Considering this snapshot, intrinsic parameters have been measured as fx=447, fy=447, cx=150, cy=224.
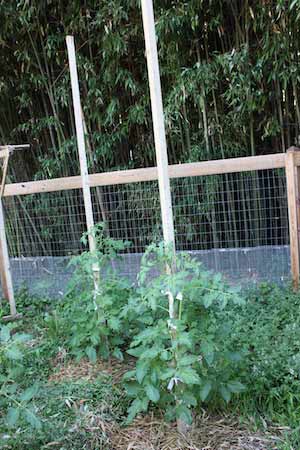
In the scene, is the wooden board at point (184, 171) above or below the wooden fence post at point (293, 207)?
above

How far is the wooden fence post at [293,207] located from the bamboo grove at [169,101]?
0.37 metres

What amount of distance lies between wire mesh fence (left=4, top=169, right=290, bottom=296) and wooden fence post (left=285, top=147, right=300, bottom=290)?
0.72 feet

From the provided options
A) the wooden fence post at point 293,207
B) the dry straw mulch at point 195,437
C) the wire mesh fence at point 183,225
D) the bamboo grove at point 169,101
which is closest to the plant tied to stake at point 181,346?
the dry straw mulch at point 195,437

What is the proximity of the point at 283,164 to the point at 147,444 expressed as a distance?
2519 millimetres

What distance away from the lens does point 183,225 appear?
453 centimetres

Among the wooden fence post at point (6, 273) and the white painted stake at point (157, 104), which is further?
the wooden fence post at point (6, 273)

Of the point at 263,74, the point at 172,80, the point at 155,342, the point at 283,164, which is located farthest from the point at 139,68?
the point at 155,342

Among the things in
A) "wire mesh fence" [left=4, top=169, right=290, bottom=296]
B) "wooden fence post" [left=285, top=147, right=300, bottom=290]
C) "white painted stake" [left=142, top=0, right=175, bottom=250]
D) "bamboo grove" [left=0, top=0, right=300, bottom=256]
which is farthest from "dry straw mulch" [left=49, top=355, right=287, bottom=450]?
"bamboo grove" [left=0, top=0, right=300, bottom=256]

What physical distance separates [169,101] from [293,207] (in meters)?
1.57

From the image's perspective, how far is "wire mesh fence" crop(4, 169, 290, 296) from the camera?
418cm

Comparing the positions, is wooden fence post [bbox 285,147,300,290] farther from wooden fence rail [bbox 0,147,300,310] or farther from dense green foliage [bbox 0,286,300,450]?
dense green foliage [bbox 0,286,300,450]

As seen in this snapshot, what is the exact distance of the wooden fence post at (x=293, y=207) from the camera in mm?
3703

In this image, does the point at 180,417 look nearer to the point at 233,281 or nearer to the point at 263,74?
the point at 233,281

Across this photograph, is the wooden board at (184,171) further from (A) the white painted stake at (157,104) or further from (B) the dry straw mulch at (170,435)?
(B) the dry straw mulch at (170,435)
